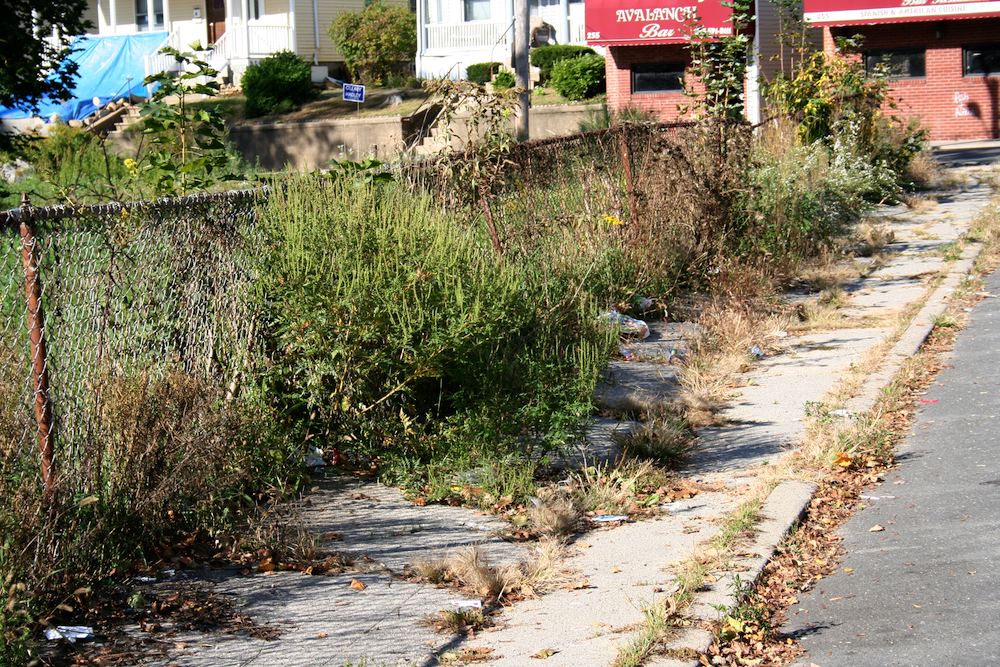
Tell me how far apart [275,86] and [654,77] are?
1307cm

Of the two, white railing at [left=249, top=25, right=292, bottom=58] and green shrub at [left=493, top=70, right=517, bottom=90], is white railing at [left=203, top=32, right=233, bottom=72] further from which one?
green shrub at [left=493, top=70, right=517, bottom=90]

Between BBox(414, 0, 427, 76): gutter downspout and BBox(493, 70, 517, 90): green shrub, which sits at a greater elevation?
BBox(414, 0, 427, 76): gutter downspout

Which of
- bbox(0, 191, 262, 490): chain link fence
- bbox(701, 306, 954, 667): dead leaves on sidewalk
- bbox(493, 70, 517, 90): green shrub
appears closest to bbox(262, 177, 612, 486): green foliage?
bbox(0, 191, 262, 490): chain link fence

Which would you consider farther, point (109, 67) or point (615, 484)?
point (109, 67)

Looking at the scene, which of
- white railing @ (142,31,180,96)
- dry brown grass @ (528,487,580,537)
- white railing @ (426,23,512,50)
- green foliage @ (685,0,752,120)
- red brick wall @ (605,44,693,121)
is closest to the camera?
dry brown grass @ (528,487,580,537)

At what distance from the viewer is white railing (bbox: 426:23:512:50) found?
42.6 m

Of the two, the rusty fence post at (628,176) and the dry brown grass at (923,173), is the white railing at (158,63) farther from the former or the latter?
the rusty fence post at (628,176)

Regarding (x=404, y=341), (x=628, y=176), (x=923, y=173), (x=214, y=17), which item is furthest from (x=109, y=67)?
(x=404, y=341)

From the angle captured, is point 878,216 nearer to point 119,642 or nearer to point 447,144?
point 447,144

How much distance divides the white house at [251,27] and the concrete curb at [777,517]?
37.3 meters

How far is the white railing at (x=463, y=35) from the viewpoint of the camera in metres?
42.6

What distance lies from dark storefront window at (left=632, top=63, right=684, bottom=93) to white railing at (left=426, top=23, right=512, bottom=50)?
8.07m

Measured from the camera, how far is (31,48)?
21750 mm

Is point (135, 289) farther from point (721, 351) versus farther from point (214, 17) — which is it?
point (214, 17)
